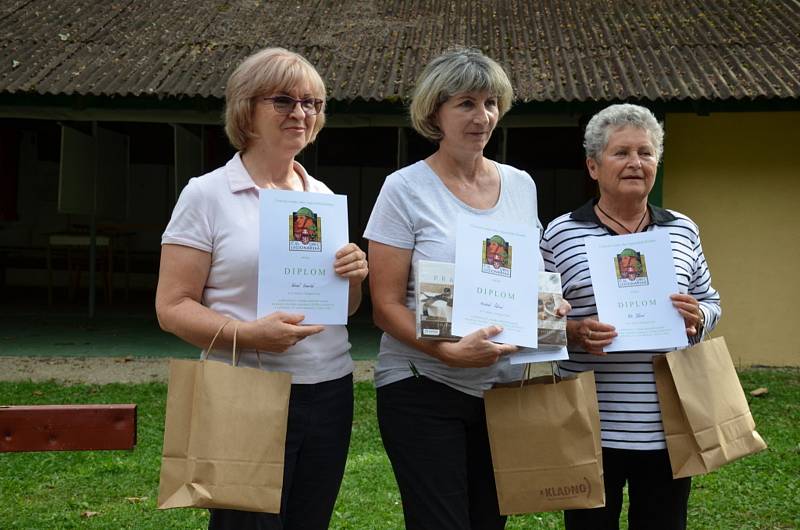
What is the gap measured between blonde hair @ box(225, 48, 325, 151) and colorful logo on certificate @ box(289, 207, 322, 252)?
0.95 feet

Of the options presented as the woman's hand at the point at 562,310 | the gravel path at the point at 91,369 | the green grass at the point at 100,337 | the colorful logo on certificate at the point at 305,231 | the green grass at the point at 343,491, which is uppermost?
the colorful logo on certificate at the point at 305,231

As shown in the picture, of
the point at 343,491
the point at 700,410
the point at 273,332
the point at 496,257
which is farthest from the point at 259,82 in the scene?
the point at 343,491

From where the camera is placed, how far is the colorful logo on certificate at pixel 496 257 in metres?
2.29

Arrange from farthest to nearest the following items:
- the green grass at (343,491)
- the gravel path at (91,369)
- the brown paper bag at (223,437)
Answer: the gravel path at (91,369) → the green grass at (343,491) → the brown paper bag at (223,437)

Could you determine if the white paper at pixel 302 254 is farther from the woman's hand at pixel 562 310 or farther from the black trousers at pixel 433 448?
the woman's hand at pixel 562 310

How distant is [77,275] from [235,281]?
1145 cm

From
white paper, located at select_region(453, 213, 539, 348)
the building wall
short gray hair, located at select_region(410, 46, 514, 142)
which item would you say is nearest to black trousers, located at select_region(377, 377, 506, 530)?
white paper, located at select_region(453, 213, 539, 348)

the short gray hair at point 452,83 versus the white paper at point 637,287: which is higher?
the short gray hair at point 452,83

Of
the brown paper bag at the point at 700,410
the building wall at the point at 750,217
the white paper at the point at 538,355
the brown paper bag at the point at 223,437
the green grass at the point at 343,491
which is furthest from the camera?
the building wall at the point at 750,217

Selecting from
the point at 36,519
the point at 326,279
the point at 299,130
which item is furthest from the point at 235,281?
the point at 36,519

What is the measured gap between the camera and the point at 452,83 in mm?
2365

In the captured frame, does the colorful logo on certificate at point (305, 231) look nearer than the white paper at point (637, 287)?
Yes

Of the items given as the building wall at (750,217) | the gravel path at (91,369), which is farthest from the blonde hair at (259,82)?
the building wall at (750,217)

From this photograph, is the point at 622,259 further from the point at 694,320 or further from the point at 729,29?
the point at 729,29
